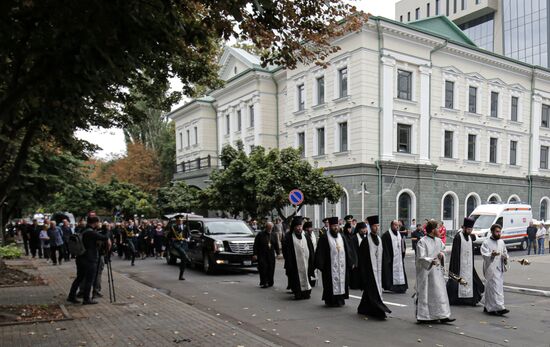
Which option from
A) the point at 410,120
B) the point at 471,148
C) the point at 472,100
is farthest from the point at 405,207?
the point at 472,100

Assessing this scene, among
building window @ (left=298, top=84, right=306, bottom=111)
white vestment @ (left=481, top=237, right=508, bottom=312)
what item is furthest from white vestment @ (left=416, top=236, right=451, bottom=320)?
building window @ (left=298, top=84, right=306, bottom=111)

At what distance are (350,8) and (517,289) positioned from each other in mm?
8314

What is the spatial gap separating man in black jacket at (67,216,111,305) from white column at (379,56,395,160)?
20.2 m

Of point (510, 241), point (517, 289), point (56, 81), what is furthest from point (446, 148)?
point (56, 81)

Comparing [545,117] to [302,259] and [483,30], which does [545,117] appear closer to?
[483,30]

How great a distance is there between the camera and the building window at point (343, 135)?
94.4 ft

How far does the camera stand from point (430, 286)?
27.6 feet

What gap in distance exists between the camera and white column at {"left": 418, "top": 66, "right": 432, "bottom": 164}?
29.2 meters

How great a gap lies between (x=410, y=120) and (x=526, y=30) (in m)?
40.3

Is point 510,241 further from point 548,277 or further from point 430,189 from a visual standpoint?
point 548,277

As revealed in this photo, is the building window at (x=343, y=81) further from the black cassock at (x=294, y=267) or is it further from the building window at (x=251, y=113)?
the black cassock at (x=294, y=267)

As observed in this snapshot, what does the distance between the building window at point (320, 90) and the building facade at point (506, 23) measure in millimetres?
39942

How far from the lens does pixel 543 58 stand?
57.6m

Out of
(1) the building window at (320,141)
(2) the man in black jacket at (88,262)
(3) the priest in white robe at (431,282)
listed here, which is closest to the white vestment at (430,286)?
(3) the priest in white robe at (431,282)
